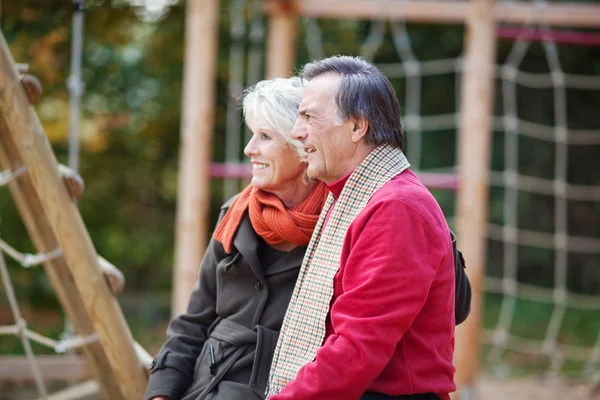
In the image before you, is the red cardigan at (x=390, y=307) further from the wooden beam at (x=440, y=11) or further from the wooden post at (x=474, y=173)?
the wooden beam at (x=440, y=11)

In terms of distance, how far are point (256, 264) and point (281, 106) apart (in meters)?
0.39

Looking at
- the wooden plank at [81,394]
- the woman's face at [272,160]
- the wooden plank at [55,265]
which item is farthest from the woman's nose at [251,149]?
the wooden plank at [81,394]

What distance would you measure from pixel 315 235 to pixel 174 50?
616 centimetres

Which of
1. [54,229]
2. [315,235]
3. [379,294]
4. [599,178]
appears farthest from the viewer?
[599,178]

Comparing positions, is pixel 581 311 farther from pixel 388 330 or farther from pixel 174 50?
pixel 388 330

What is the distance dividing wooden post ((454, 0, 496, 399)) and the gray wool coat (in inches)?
94.6

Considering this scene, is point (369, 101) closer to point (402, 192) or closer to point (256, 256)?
point (402, 192)

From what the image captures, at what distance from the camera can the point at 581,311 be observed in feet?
27.4

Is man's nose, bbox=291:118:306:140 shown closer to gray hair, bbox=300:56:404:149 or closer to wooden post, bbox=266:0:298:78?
gray hair, bbox=300:56:404:149

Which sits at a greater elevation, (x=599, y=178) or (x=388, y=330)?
(x=388, y=330)

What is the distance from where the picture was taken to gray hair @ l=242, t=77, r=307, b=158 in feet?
6.68

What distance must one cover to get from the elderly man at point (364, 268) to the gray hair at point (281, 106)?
0.59 feet

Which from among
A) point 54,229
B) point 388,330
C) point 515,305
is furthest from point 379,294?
point 515,305

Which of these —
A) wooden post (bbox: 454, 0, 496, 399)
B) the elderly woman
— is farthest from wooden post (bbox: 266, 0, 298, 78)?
the elderly woman
